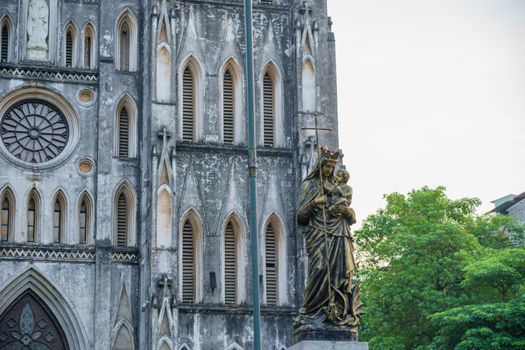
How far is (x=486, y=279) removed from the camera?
123 feet

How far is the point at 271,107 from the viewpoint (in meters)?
36.9

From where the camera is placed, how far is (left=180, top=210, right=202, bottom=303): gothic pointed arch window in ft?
113

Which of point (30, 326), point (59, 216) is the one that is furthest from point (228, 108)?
point (30, 326)

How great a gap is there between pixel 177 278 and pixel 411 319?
10648 mm

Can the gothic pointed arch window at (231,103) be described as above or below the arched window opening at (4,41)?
below

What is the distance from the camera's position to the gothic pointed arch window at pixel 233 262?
114 feet

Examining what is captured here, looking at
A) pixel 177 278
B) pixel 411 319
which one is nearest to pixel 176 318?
pixel 177 278

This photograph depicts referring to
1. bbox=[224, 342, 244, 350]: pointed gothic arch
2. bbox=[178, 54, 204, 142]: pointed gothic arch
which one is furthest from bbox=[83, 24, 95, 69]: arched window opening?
bbox=[224, 342, 244, 350]: pointed gothic arch

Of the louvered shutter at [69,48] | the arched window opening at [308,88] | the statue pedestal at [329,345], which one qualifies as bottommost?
the statue pedestal at [329,345]

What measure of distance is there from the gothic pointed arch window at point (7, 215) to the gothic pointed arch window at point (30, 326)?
1.84 meters

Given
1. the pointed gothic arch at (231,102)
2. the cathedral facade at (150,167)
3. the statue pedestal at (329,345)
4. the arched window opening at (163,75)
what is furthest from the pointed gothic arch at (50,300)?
the statue pedestal at (329,345)

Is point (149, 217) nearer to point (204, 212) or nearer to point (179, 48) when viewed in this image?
point (204, 212)

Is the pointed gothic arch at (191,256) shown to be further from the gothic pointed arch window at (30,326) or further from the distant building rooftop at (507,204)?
the distant building rooftop at (507,204)

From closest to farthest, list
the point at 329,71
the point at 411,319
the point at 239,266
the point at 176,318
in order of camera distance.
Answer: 1. the point at 176,318
2. the point at 239,266
3. the point at 329,71
4. the point at 411,319
